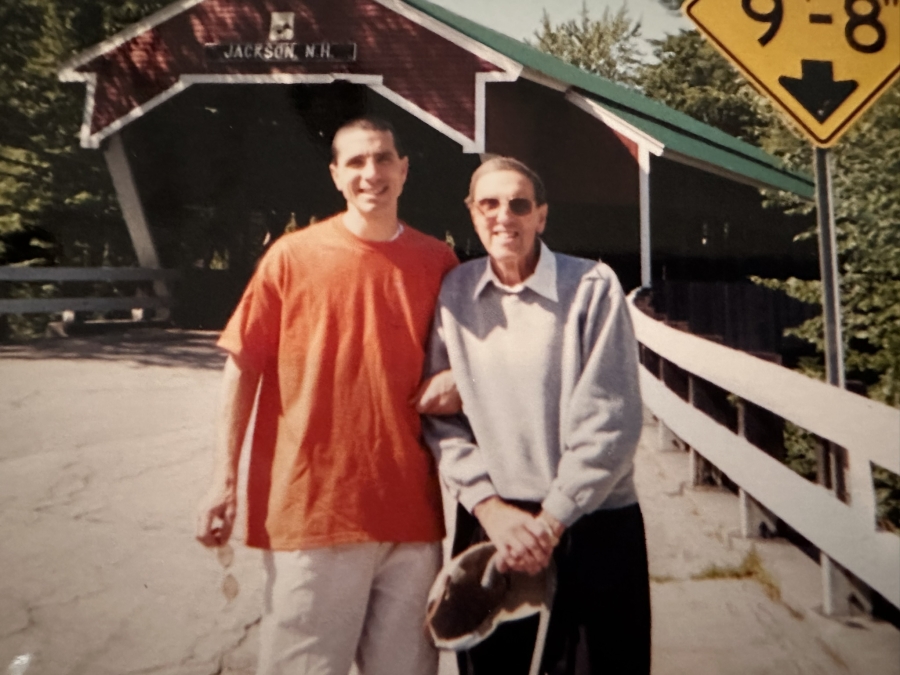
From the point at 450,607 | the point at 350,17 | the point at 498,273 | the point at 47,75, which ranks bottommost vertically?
the point at 450,607

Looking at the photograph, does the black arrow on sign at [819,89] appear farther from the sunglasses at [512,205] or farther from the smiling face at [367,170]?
the smiling face at [367,170]

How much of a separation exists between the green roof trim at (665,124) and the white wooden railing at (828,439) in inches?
28.2

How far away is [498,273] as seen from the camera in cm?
167

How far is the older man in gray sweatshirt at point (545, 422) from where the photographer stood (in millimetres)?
1549

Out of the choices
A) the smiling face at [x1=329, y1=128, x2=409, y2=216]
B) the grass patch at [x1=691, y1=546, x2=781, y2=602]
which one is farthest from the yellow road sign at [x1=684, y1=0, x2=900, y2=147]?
the grass patch at [x1=691, y1=546, x2=781, y2=602]

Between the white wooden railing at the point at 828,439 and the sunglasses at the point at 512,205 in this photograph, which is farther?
the white wooden railing at the point at 828,439

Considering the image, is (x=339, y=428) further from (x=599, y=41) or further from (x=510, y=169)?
(x=599, y=41)

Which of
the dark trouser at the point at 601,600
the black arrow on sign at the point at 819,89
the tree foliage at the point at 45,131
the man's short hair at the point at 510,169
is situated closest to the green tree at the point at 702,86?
the black arrow on sign at the point at 819,89

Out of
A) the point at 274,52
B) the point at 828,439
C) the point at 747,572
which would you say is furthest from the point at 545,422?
the point at 274,52

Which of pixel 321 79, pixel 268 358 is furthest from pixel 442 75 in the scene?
pixel 268 358

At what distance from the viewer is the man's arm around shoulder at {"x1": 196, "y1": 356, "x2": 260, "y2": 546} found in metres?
1.72

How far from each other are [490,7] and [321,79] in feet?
2.11

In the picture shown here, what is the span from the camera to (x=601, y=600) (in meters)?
1.63

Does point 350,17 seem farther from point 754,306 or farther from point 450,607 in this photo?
point 450,607
